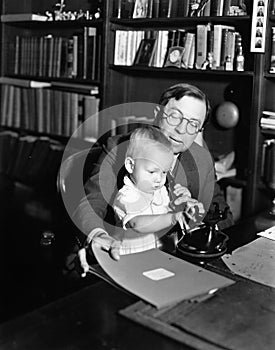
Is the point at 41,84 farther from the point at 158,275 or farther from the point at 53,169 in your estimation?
the point at 158,275

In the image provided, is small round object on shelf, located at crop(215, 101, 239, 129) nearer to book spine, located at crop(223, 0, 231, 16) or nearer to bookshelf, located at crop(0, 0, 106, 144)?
book spine, located at crop(223, 0, 231, 16)

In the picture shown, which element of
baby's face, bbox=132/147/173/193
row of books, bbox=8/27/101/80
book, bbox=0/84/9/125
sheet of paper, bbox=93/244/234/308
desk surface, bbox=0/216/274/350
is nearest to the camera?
desk surface, bbox=0/216/274/350

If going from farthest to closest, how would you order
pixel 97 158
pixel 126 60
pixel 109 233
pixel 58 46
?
pixel 58 46, pixel 126 60, pixel 97 158, pixel 109 233

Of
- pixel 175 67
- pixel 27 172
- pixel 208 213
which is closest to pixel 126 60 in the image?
pixel 175 67

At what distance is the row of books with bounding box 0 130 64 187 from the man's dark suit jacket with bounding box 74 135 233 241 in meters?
1.29

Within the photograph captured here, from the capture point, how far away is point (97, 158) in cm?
160

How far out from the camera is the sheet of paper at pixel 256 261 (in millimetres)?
1143

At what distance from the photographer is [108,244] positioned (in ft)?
3.81

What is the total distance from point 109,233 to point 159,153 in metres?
0.20

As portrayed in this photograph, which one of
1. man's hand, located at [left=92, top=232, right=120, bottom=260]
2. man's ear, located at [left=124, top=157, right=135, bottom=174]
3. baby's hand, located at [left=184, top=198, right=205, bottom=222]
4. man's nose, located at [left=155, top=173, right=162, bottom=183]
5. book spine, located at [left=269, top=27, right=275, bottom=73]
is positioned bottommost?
man's hand, located at [left=92, top=232, right=120, bottom=260]

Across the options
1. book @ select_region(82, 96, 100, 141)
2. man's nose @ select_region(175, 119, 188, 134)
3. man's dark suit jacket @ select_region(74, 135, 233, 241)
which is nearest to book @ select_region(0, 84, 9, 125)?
book @ select_region(82, 96, 100, 141)

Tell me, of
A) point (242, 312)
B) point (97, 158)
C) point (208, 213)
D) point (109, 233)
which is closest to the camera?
Result: point (242, 312)

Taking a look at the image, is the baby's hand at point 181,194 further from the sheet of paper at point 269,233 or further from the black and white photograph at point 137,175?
the sheet of paper at point 269,233

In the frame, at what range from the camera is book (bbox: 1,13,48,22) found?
2.76m
